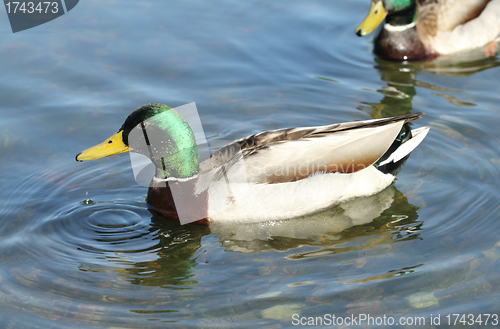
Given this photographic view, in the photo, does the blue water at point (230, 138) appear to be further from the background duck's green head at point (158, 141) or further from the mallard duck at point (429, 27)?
the background duck's green head at point (158, 141)

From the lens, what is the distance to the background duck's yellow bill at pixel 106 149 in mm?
5539

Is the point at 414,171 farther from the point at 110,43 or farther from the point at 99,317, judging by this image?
the point at 110,43

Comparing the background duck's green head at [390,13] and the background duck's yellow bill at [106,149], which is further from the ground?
the background duck's green head at [390,13]

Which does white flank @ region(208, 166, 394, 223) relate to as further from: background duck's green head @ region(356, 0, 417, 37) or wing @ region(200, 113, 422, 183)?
background duck's green head @ region(356, 0, 417, 37)

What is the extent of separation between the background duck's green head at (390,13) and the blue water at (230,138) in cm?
43

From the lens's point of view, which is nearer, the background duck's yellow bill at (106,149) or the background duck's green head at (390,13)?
the background duck's yellow bill at (106,149)

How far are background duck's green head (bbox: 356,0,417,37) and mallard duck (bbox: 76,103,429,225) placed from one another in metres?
3.68

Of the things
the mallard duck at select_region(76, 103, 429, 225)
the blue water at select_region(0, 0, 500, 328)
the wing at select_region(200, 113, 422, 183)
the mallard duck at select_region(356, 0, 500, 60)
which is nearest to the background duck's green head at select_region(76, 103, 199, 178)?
the mallard duck at select_region(76, 103, 429, 225)

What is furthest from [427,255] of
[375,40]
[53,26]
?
[53,26]

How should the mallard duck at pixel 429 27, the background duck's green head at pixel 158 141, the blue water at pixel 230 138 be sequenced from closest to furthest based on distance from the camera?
1. the blue water at pixel 230 138
2. the background duck's green head at pixel 158 141
3. the mallard duck at pixel 429 27

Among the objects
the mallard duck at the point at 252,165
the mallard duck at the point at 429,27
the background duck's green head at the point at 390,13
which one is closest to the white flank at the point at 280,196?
the mallard duck at the point at 252,165

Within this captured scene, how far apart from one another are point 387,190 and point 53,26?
6061 millimetres

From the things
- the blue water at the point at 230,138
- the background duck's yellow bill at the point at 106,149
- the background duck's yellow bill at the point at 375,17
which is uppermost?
the background duck's yellow bill at the point at 375,17

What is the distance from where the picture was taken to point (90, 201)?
20.0 feet
